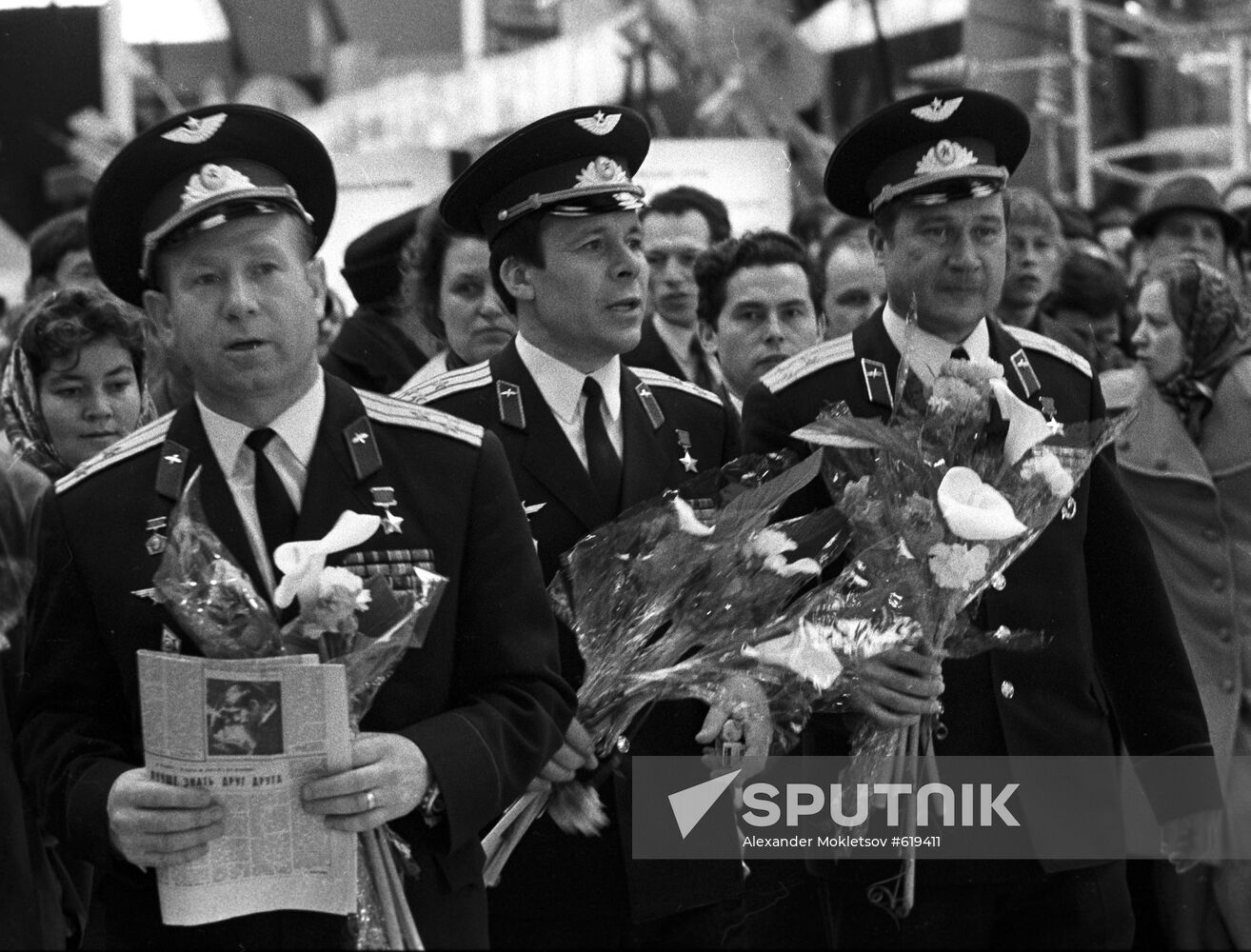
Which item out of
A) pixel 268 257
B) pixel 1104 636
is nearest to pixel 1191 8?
pixel 1104 636

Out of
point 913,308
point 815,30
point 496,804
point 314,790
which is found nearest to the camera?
point 314,790

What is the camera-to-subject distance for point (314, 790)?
2.49 metres

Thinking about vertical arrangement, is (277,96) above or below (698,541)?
above

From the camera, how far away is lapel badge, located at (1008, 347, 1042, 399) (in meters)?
3.74

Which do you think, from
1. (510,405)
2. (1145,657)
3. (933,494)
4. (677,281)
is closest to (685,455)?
(510,405)

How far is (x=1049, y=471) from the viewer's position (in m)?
3.21

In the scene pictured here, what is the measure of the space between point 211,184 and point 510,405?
1005mm

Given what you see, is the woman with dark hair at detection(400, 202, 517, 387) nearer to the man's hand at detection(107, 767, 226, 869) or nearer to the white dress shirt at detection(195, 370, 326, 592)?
the white dress shirt at detection(195, 370, 326, 592)

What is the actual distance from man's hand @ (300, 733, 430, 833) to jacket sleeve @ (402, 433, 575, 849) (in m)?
0.09

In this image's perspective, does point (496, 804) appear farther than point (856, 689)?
No

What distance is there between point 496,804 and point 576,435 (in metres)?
1.12

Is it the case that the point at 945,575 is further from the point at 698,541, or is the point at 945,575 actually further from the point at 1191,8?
the point at 1191,8

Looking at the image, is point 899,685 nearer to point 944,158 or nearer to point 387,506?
point 387,506

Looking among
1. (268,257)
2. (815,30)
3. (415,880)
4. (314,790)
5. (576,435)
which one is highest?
(815,30)
